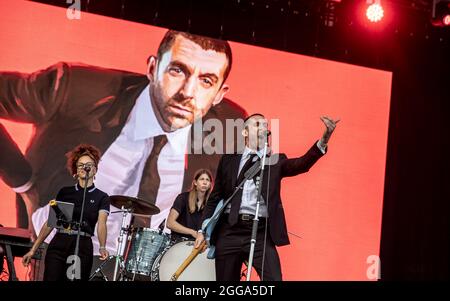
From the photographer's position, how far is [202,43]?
8336 mm

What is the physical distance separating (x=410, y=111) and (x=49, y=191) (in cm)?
443

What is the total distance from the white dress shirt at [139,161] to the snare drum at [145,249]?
507 millimetres

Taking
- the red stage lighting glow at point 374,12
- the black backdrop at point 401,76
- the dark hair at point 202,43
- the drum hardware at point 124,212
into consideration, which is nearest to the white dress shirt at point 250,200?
the drum hardware at point 124,212

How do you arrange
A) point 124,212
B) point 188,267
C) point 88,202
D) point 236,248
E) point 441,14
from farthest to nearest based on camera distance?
point 441,14
point 124,212
point 188,267
point 88,202
point 236,248

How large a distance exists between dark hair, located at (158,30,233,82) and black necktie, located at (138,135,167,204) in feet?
2.96

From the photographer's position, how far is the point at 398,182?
926 cm

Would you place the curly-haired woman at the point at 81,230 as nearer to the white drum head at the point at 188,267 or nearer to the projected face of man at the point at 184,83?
the white drum head at the point at 188,267

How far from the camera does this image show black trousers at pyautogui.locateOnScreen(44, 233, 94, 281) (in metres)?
5.90

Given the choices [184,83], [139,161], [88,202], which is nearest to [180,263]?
[88,202]

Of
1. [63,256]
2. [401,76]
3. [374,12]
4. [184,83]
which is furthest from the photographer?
[401,76]

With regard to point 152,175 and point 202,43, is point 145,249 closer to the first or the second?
point 152,175

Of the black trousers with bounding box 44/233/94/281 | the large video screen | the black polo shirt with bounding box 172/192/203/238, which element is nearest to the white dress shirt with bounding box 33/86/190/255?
the large video screen

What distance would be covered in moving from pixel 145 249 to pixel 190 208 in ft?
1.92

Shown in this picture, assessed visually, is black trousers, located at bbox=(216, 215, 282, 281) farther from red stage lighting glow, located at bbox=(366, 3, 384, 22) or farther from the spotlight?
the spotlight
